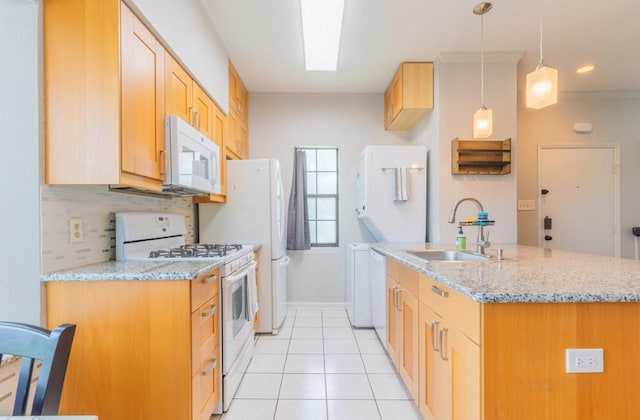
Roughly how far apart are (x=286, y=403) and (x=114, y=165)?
1614 millimetres

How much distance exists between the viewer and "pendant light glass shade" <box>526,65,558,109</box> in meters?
1.64

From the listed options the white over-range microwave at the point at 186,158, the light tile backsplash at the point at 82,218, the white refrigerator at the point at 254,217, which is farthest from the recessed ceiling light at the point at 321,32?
the light tile backsplash at the point at 82,218

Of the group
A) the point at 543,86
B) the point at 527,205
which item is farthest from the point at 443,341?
the point at 527,205

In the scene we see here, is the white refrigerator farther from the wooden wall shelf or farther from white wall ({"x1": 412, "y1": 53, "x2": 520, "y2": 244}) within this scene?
the wooden wall shelf

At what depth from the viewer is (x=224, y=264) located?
181 centimetres

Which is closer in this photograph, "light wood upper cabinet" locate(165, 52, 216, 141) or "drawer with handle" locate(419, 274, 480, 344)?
"drawer with handle" locate(419, 274, 480, 344)

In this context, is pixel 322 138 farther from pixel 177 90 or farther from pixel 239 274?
pixel 239 274

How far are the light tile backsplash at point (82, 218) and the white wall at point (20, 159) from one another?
0.04 m

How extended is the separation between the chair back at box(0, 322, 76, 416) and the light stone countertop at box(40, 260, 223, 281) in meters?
0.54

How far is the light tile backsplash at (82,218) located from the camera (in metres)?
1.33

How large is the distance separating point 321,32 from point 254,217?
1670mm

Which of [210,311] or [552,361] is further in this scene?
[210,311]

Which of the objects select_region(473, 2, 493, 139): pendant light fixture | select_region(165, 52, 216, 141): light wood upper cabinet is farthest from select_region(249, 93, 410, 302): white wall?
select_region(473, 2, 493, 139): pendant light fixture

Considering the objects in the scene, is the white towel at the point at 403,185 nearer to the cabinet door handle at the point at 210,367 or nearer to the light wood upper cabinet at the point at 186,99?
the light wood upper cabinet at the point at 186,99
